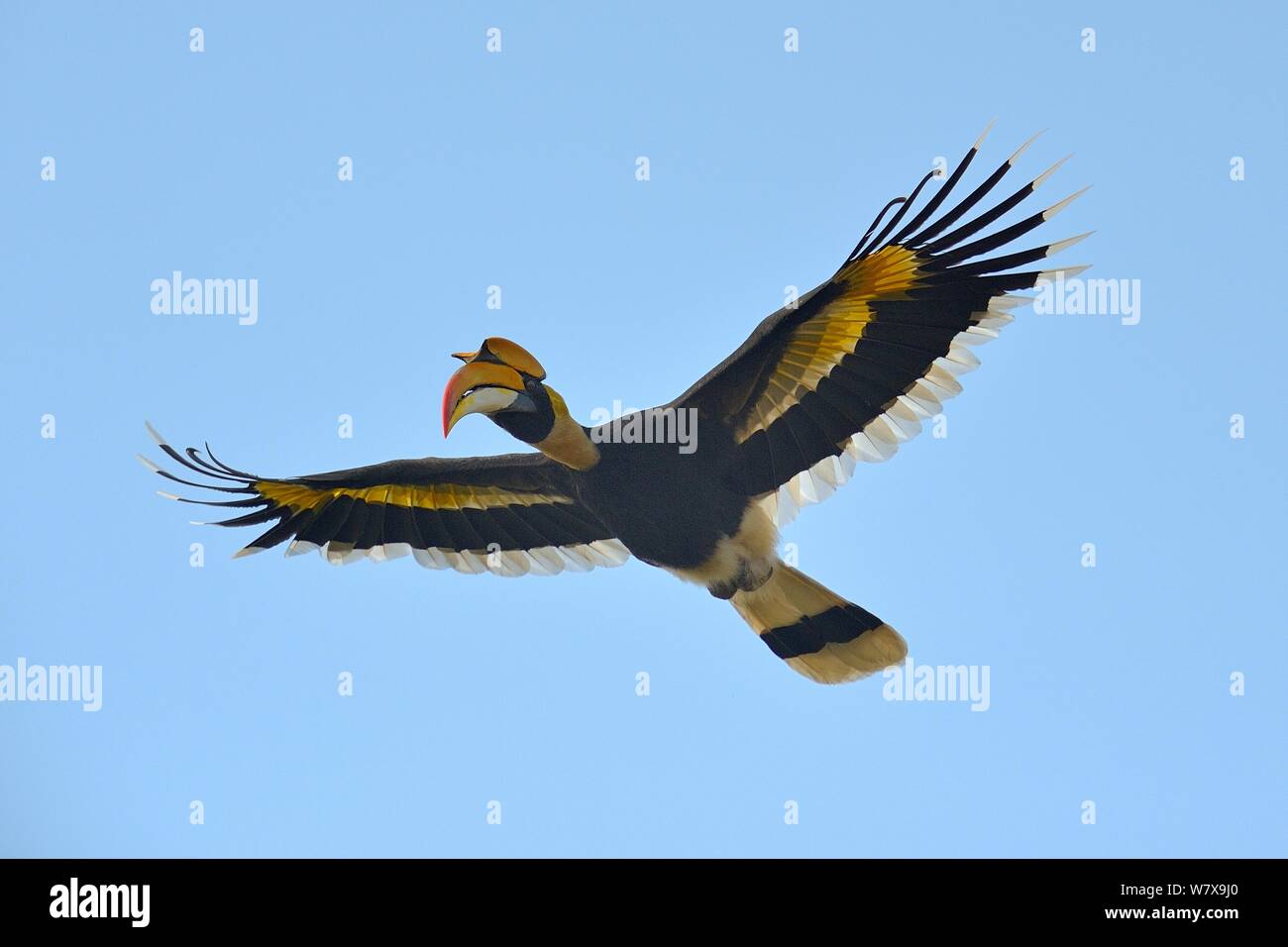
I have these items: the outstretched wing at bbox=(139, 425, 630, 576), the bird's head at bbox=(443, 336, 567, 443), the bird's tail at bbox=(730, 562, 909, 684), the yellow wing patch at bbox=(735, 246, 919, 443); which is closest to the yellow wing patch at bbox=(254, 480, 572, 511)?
the outstretched wing at bbox=(139, 425, 630, 576)

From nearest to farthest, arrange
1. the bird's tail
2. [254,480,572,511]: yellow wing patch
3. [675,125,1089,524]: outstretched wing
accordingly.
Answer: [675,125,1089,524]: outstretched wing
the bird's tail
[254,480,572,511]: yellow wing patch

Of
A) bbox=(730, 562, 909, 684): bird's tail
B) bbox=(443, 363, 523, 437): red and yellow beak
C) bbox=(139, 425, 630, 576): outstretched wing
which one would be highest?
bbox=(443, 363, 523, 437): red and yellow beak

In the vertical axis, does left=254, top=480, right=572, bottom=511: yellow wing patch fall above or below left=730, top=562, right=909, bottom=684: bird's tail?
above

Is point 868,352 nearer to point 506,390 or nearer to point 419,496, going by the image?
point 506,390

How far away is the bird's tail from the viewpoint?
11766 mm

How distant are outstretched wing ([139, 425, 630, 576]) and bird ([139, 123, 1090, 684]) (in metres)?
0.02

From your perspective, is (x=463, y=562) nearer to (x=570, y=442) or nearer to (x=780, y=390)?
(x=570, y=442)

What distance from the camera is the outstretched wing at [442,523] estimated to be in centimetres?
1259

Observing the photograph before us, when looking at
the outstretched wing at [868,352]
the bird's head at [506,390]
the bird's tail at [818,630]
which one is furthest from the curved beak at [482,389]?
the bird's tail at [818,630]

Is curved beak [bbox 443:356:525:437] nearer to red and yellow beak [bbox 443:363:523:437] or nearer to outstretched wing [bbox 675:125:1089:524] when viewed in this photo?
red and yellow beak [bbox 443:363:523:437]

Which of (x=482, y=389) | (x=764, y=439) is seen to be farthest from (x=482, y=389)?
(x=764, y=439)

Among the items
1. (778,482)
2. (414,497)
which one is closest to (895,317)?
(778,482)

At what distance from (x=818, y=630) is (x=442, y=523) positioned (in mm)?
3242

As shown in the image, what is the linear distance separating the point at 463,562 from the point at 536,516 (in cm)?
75
